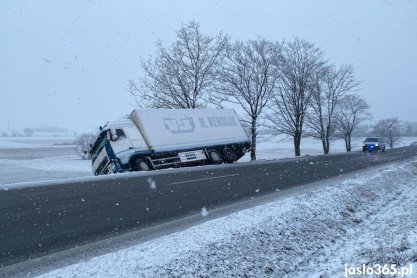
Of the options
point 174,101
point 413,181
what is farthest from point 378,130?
point 413,181

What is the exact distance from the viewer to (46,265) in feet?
17.0

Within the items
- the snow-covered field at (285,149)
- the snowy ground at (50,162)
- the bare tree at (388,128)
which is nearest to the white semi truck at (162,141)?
the snowy ground at (50,162)

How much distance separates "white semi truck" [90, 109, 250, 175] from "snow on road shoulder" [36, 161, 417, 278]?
12153 mm

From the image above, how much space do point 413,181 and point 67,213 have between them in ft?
44.2

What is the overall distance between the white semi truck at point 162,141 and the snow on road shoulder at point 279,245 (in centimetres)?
1215

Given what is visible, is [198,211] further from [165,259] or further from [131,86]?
[131,86]

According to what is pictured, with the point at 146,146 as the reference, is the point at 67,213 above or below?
below

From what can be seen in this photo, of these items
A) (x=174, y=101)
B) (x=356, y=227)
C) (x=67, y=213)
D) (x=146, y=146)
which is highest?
(x=174, y=101)

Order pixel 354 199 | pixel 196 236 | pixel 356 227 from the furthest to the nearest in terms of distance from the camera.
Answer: pixel 354 199 → pixel 356 227 → pixel 196 236

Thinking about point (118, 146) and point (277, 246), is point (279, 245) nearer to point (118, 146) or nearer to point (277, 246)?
point (277, 246)

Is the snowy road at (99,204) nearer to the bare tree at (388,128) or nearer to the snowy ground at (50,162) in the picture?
the snowy ground at (50,162)

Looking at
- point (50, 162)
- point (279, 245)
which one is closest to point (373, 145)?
point (279, 245)

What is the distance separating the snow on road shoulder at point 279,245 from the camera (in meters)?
5.07

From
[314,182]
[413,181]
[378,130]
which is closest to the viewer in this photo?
[314,182]
